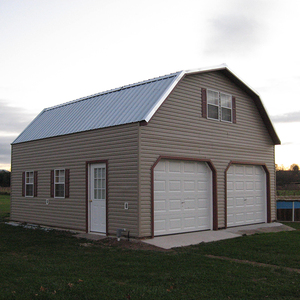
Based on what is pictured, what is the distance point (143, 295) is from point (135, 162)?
603cm

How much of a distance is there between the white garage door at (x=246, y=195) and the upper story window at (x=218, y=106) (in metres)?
2.05

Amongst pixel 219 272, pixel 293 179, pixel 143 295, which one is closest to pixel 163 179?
pixel 219 272

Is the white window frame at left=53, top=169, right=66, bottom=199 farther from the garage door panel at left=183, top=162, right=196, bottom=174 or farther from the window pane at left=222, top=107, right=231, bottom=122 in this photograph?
the window pane at left=222, top=107, right=231, bottom=122

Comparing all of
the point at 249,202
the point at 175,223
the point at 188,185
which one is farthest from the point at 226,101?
the point at 175,223

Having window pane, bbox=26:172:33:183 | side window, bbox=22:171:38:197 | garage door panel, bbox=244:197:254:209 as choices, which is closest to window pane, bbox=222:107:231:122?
garage door panel, bbox=244:197:254:209

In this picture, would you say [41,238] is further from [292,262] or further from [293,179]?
[293,179]

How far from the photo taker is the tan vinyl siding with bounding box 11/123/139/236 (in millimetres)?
12344

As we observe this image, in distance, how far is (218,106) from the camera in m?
15.4

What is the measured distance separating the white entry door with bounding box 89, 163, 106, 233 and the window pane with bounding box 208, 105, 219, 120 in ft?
14.9

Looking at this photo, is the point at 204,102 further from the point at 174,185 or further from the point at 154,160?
the point at 154,160

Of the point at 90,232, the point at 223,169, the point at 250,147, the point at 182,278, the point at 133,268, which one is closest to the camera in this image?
the point at 182,278

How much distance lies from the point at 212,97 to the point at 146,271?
8639 mm

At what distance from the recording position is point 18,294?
6527mm

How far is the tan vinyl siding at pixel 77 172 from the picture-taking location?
40.5 ft
